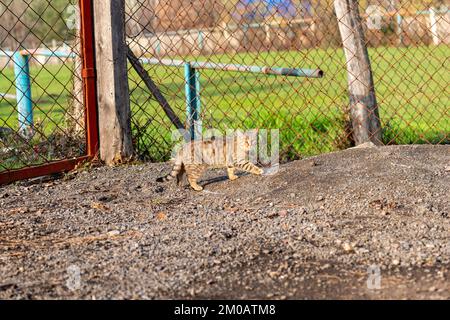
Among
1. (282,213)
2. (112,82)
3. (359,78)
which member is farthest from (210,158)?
(359,78)

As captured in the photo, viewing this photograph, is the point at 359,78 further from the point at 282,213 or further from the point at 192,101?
the point at 282,213

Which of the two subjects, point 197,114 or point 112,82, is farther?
point 197,114

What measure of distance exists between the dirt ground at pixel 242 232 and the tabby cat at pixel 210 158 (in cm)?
10

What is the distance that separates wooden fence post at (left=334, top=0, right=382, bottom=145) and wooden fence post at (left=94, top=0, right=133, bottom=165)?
184cm

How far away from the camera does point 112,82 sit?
618cm

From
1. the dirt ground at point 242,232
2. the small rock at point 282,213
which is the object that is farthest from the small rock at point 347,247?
the small rock at point 282,213

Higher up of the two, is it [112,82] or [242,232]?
[112,82]

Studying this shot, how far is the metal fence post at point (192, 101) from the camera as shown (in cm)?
674

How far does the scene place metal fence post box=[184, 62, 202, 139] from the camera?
6.74m

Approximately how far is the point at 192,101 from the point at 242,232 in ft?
8.68

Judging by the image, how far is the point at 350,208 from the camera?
4.91 meters

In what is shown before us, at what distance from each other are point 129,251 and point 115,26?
8.02ft

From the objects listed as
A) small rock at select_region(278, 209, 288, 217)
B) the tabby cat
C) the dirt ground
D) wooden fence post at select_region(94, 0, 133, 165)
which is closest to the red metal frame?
wooden fence post at select_region(94, 0, 133, 165)

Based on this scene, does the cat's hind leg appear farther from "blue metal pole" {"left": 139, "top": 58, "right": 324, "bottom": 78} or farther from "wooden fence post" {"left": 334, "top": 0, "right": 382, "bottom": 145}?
"wooden fence post" {"left": 334, "top": 0, "right": 382, "bottom": 145}
